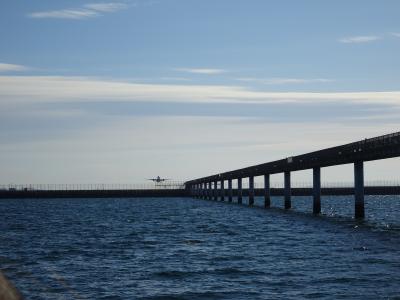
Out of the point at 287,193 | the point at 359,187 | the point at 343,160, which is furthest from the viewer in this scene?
the point at 287,193

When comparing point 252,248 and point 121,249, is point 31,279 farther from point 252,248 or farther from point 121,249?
point 252,248

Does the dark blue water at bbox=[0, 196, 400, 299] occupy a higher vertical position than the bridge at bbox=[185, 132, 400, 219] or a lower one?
lower

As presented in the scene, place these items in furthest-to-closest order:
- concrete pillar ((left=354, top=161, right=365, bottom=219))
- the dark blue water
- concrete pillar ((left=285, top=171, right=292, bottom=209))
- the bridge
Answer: concrete pillar ((left=285, top=171, right=292, bottom=209)) → concrete pillar ((left=354, top=161, right=365, bottom=219)) → the bridge → the dark blue water

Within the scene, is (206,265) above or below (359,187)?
below

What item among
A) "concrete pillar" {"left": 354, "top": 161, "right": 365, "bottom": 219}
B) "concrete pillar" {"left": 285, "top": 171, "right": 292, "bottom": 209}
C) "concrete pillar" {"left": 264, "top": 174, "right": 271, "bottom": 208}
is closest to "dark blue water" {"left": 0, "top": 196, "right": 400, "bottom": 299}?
"concrete pillar" {"left": 354, "top": 161, "right": 365, "bottom": 219}

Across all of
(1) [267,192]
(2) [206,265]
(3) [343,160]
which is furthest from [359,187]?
(1) [267,192]

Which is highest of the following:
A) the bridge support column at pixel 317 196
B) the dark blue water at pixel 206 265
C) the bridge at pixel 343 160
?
the bridge at pixel 343 160

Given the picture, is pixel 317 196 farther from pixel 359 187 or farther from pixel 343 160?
pixel 359 187

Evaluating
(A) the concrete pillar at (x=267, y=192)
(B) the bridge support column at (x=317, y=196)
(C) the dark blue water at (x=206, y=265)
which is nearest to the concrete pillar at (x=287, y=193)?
(A) the concrete pillar at (x=267, y=192)

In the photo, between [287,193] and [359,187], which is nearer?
[359,187]

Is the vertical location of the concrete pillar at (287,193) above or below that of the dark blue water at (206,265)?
above

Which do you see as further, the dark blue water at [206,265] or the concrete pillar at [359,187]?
the concrete pillar at [359,187]

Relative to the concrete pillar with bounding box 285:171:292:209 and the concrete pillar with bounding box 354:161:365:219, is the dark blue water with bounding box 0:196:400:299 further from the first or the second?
the concrete pillar with bounding box 285:171:292:209

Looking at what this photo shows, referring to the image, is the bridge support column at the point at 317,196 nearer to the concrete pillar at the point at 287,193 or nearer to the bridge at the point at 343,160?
the bridge at the point at 343,160
